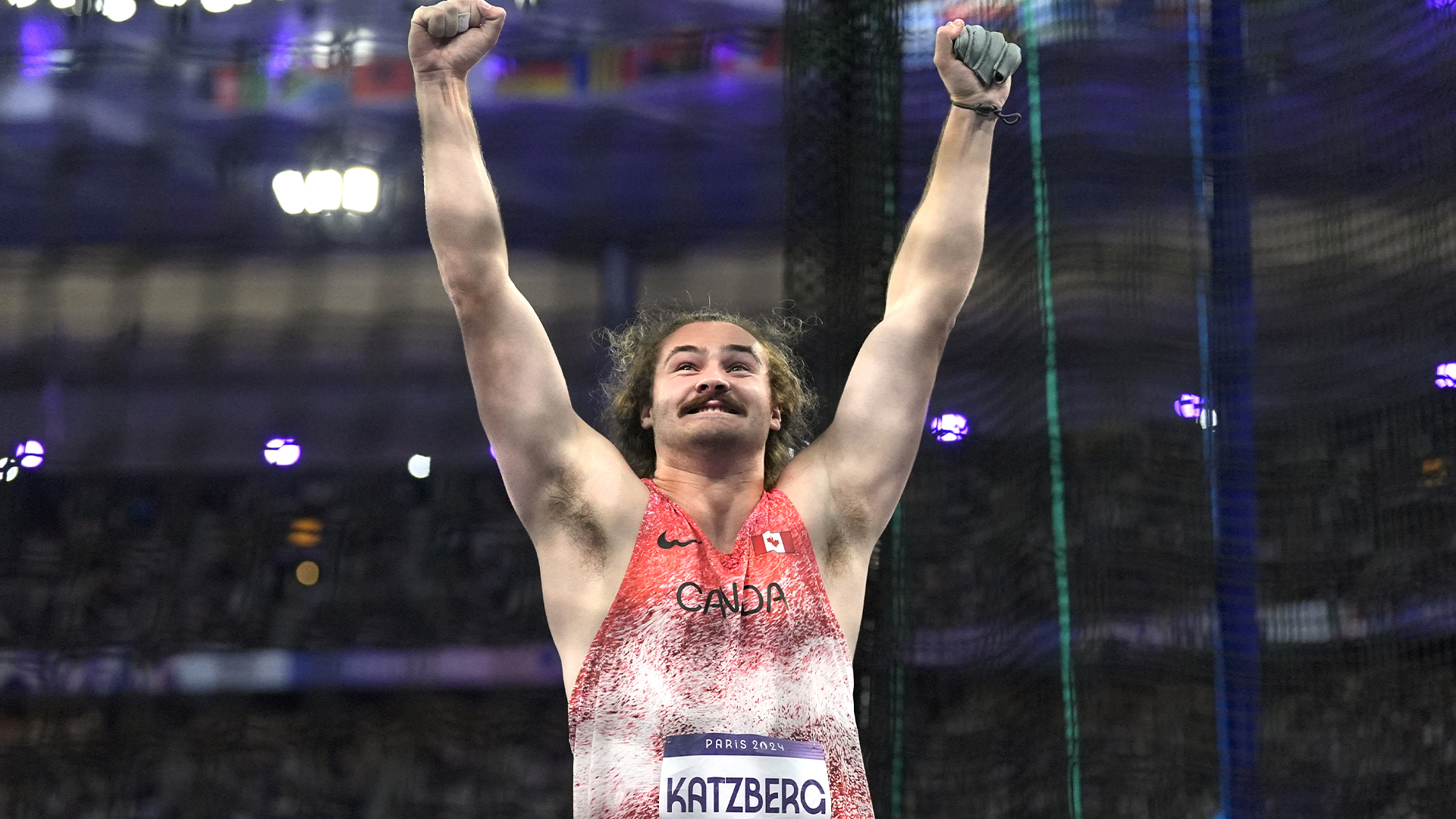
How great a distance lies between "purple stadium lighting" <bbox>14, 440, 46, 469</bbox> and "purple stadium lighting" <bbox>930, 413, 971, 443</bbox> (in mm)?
2075

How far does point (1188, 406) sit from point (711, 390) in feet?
4.07

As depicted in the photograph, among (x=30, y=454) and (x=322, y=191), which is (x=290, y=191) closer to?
(x=322, y=191)

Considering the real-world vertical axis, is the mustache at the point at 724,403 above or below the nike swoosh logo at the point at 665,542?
above

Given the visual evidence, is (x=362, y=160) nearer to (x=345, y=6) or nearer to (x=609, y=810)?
(x=345, y=6)

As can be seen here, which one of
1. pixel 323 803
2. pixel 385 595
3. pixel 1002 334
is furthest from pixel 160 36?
pixel 1002 334

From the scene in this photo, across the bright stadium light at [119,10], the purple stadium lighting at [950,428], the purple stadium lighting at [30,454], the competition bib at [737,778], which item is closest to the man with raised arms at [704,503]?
the competition bib at [737,778]

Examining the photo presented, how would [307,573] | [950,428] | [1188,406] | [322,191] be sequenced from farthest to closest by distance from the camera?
[322,191] → [307,573] → [950,428] → [1188,406]

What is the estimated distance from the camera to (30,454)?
322cm

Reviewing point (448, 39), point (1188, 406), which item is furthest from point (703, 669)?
point (1188, 406)

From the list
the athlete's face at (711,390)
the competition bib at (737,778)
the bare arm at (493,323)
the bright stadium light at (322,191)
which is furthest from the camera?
the bright stadium light at (322,191)

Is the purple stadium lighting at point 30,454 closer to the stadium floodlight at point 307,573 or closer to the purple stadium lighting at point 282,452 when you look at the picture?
the purple stadium lighting at point 282,452

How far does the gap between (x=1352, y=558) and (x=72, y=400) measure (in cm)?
286

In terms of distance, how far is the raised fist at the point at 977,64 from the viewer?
2258mm

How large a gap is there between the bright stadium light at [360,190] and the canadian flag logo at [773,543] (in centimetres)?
179
